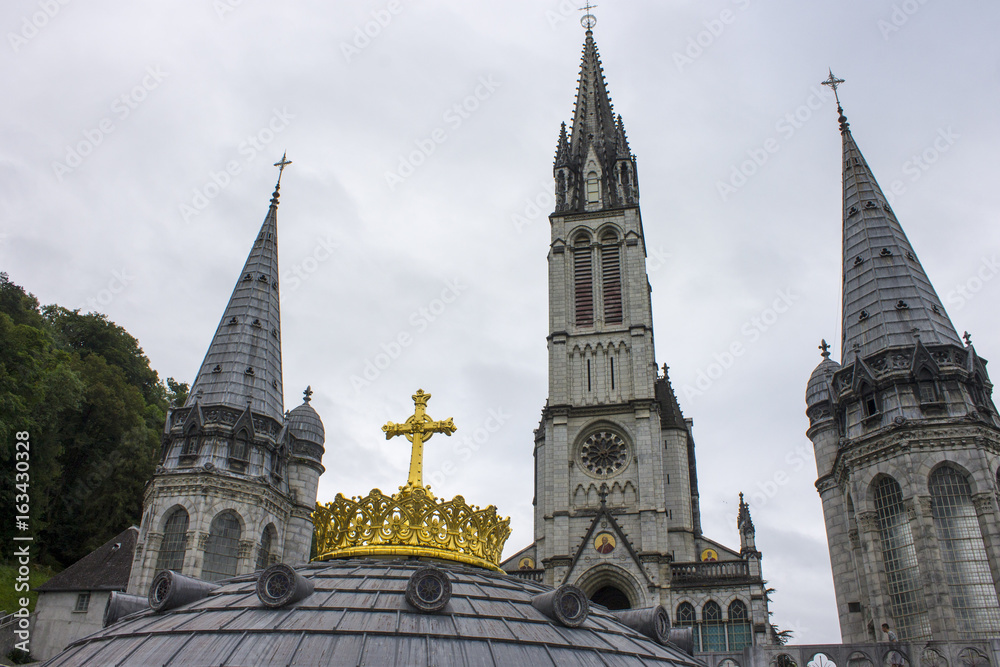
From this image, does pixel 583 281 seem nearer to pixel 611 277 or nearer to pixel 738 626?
pixel 611 277

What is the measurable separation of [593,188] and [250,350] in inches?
988

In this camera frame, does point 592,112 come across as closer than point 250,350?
No

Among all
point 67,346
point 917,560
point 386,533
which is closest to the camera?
point 386,533

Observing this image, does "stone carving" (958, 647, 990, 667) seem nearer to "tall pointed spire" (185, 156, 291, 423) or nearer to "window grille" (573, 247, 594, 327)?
"window grille" (573, 247, 594, 327)

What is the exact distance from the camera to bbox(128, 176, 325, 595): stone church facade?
3023 cm

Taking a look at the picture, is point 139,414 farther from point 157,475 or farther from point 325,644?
point 325,644

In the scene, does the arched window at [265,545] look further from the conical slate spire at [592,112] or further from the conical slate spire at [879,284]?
the conical slate spire at [592,112]

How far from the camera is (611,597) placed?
118ft

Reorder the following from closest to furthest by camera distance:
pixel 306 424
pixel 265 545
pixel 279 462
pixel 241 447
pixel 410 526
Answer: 1. pixel 410 526
2. pixel 265 545
3. pixel 241 447
4. pixel 279 462
5. pixel 306 424

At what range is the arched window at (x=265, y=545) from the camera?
31.6m

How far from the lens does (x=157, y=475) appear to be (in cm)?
3136

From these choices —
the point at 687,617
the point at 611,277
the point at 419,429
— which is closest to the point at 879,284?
the point at 687,617

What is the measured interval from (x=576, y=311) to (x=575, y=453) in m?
9.10

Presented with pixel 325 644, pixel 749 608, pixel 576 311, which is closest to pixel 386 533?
pixel 325 644
